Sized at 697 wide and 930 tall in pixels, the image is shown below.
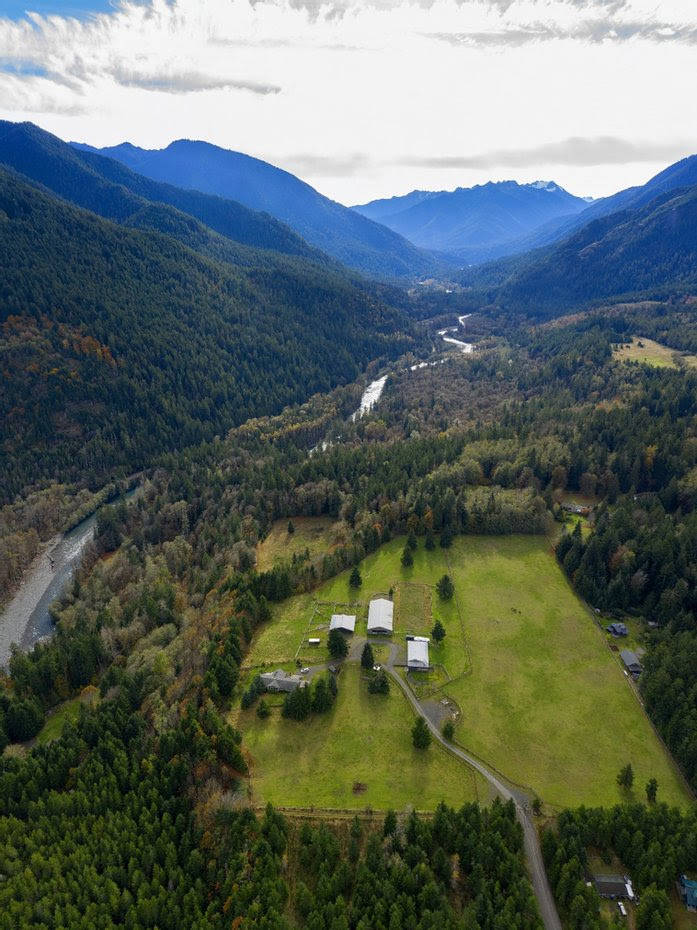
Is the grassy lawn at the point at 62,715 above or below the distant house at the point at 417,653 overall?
below

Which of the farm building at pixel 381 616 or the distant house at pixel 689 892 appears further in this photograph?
the farm building at pixel 381 616

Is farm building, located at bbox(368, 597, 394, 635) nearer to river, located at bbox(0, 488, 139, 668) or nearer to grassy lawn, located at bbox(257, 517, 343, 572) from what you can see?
grassy lawn, located at bbox(257, 517, 343, 572)

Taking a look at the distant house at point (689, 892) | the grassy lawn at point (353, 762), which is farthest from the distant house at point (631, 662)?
the grassy lawn at point (353, 762)

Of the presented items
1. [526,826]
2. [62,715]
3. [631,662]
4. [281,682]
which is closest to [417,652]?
[281,682]

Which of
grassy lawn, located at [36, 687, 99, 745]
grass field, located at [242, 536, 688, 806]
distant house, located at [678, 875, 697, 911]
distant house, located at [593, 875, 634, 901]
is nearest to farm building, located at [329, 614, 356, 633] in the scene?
grass field, located at [242, 536, 688, 806]

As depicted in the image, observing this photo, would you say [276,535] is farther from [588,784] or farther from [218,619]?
[588,784]

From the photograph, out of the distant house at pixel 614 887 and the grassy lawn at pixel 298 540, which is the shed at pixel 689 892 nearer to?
the distant house at pixel 614 887
